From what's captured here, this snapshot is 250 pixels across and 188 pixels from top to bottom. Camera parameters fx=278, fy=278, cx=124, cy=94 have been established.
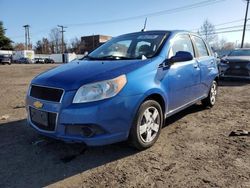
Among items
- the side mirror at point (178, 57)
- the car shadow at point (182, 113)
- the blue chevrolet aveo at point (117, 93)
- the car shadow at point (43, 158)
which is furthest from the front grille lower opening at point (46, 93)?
the car shadow at point (182, 113)

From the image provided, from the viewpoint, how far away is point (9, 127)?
5230 mm

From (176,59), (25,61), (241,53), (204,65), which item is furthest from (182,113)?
(25,61)

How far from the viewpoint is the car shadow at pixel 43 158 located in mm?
3277

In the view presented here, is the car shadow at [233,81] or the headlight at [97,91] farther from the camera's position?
the car shadow at [233,81]

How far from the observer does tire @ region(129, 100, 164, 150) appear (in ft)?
12.4

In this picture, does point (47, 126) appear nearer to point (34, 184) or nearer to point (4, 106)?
point (34, 184)

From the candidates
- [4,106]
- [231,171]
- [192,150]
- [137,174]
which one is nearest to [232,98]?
[192,150]

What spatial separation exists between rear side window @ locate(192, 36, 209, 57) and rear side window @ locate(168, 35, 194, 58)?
1.08 ft

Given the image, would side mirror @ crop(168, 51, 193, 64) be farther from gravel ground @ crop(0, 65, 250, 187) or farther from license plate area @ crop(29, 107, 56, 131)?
license plate area @ crop(29, 107, 56, 131)

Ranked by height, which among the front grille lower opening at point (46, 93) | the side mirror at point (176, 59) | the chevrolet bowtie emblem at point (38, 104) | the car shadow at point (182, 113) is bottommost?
the car shadow at point (182, 113)

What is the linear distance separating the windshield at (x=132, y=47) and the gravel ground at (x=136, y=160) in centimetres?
142

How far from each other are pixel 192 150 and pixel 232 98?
4642 millimetres

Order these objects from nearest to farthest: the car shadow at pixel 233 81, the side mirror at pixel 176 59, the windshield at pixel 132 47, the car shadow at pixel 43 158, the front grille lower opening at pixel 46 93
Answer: the car shadow at pixel 43 158 < the front grille lower opening at pixel 46 93 < the side mirror at pixel 176 59 < the windshield at pixel 132 47 < the car shadow at pixel 233 81

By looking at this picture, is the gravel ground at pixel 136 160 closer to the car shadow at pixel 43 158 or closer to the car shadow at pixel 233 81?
the car shadow at pixel 43 158
